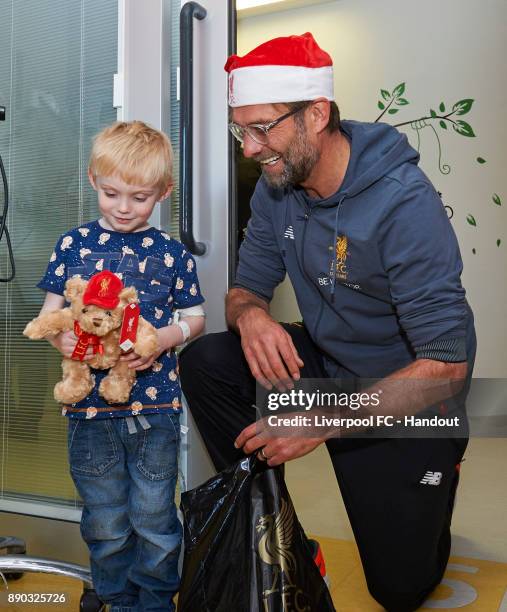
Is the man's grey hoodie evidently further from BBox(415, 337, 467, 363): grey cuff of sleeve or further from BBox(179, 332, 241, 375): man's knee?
BBox(179, 332, 241, 375): man's knee

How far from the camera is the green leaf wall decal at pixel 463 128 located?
4.02 m

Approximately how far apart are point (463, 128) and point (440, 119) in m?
0.14

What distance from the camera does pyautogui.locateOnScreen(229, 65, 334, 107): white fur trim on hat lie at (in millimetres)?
1383

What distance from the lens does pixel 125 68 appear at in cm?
163

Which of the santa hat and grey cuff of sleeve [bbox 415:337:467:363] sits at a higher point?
the santa hat

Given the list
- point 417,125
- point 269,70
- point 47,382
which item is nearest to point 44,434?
point 47,382

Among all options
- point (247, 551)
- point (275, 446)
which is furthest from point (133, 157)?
point (247, 551)

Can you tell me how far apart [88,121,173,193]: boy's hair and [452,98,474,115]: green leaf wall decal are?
312 cm

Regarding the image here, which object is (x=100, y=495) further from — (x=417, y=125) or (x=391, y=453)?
(x=417, y=125)

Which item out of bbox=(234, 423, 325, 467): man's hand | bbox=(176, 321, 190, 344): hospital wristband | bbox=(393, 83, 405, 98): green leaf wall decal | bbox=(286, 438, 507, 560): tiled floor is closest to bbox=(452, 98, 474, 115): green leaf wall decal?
bbox=(393, 83, 405, 98): green leaf wall decal

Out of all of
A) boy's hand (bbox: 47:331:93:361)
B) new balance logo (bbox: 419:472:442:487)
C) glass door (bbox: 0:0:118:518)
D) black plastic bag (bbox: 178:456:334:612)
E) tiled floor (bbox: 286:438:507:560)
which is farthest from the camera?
tiled floor (bbox: 286:438:507:560)

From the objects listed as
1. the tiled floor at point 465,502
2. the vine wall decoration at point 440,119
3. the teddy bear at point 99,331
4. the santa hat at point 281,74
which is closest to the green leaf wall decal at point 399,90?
the vine wall decoration at point 440,119

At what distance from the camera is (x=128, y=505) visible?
1350 millimetres

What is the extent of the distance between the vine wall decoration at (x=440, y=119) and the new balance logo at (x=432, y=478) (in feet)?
9.12
